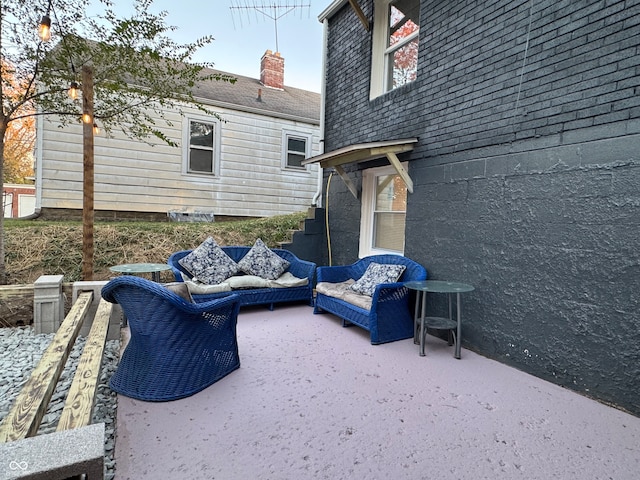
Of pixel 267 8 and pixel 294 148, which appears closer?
pixel 267 8

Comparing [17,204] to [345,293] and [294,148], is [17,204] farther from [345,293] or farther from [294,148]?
[345,293]

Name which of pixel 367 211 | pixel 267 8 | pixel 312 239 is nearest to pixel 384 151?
pixel 367 211

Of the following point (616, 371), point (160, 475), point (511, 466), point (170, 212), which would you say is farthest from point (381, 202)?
point (170, 212)

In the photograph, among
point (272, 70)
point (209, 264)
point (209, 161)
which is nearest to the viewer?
point (209, 264)

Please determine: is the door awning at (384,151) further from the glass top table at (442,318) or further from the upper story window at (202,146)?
the upper story window at (202,146)

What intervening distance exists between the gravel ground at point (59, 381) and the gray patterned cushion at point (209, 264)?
1279mm

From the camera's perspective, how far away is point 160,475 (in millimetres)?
1734

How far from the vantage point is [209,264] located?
4762 mm

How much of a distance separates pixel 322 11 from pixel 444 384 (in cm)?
608

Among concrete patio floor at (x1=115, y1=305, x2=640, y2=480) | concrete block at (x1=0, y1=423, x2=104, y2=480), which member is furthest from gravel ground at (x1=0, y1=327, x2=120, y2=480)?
concrete block at (x1=0, y1=423, x2=104, y2=480)

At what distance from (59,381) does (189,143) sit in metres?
6.63

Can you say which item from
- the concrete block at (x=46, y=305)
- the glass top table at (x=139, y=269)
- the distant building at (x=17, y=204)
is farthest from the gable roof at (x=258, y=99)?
the distant building at (x=17, y=204)

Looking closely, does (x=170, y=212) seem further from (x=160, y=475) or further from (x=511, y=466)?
(x=511, y=466)

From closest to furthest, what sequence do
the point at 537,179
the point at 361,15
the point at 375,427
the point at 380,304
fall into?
the point at 375,427 → the point at 537,179 → the point at 380,304 → the point at 361,15
